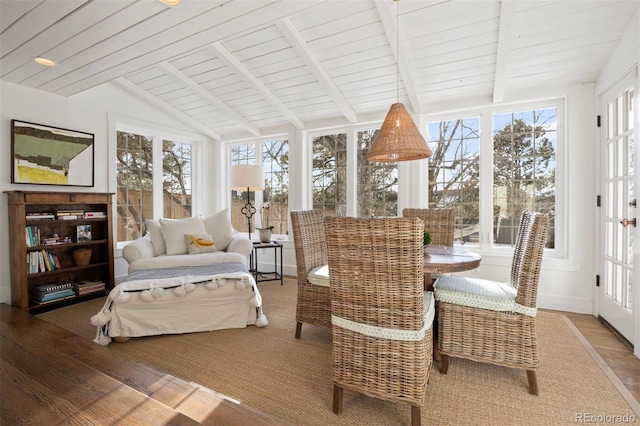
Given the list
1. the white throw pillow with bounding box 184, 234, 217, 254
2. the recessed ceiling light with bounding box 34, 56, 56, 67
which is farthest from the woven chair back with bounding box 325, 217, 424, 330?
the recessed ceiling light with bounding box 34, 56, 56, 67

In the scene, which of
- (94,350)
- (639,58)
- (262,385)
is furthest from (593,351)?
(94,350)

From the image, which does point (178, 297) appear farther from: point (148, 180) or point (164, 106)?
point (164, 106)

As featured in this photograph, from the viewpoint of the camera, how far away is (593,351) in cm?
230

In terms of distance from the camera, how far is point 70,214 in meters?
3.45

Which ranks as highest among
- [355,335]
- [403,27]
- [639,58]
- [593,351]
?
[403,27]

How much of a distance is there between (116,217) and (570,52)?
5344mm

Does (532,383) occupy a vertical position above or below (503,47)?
below

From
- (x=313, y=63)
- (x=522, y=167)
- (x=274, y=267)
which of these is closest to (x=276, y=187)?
(x=274, y=267)

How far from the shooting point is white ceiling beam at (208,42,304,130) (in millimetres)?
3239

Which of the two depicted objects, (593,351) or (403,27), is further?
(403,27)

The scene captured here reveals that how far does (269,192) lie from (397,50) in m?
2.95

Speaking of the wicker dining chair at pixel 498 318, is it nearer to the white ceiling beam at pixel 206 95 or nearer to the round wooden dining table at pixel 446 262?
the round wooden dining table at pixel 446 262

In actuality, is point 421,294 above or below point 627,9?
below

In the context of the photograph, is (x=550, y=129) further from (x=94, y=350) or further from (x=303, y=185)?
(x=94, y=350)
